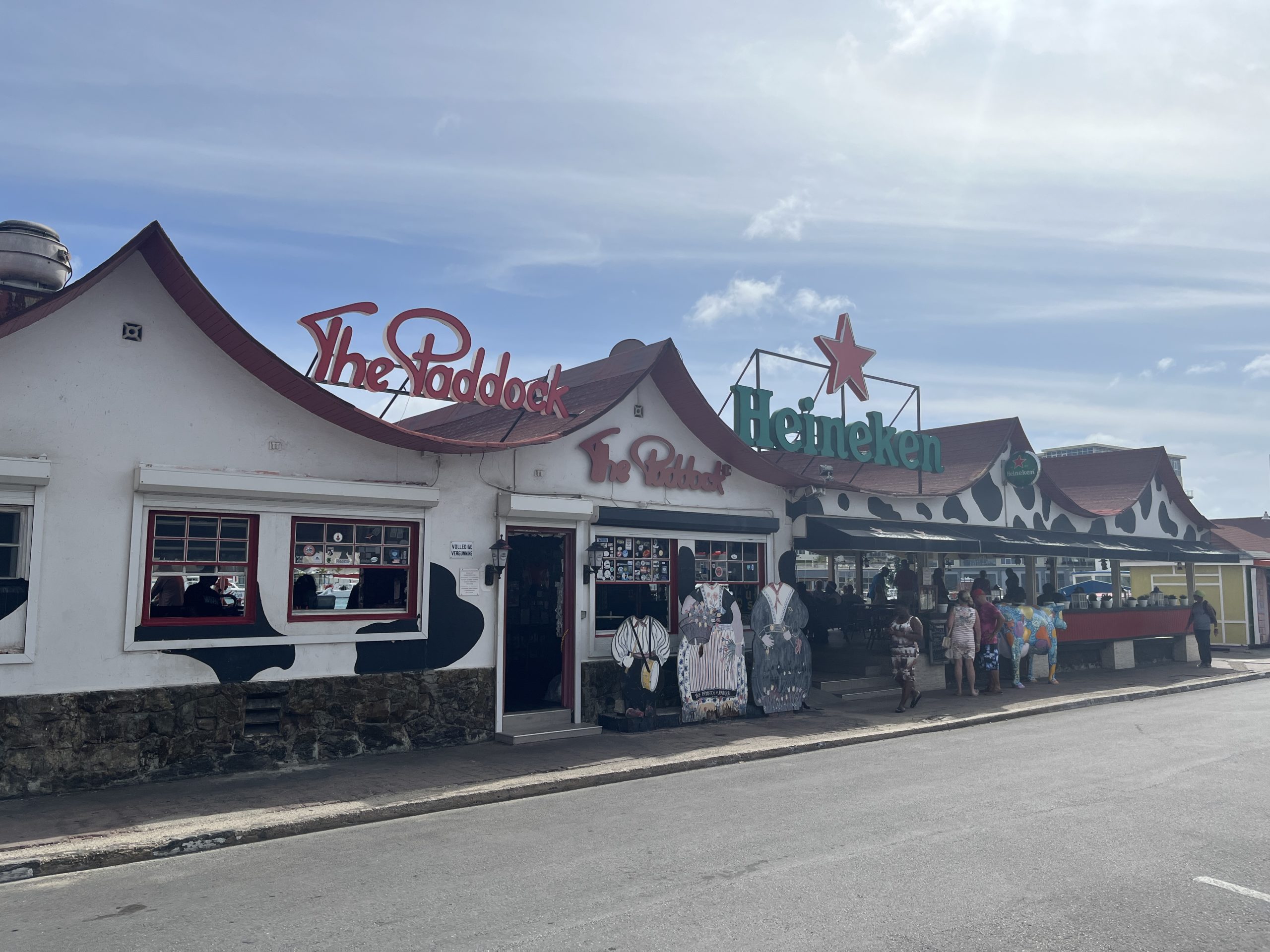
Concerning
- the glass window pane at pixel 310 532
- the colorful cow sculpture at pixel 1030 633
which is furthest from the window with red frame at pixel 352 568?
the colorful cow sculpture at pixel 1030 633

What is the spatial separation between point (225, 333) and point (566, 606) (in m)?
5.57

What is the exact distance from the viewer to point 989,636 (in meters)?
17.3

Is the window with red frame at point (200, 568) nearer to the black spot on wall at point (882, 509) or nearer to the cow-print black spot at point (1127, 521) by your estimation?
the black spot on wall at point (882, 509)

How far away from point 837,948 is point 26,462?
8037mm

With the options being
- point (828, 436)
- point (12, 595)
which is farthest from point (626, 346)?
point (12, 595)

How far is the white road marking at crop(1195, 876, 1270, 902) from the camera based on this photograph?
5832 mm

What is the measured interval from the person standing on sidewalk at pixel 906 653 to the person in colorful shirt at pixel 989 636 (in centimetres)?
258

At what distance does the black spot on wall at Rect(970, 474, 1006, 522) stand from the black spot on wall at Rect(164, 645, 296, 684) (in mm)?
14811

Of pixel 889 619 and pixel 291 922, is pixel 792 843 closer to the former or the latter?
pixel 291 922

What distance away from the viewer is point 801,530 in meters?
16.2

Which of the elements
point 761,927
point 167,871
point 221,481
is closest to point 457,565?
point 221,481

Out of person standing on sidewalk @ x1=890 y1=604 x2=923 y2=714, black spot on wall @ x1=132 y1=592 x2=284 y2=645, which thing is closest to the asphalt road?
black spot on wall @ x1=132 y1=592 x2=284 y2=645

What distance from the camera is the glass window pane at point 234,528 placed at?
10203 mm

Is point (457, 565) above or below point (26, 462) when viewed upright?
below
